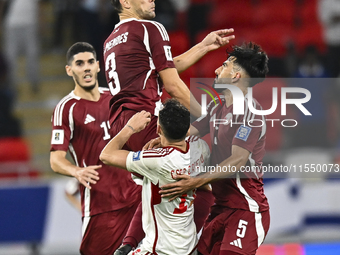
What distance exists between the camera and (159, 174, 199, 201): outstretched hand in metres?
3.87

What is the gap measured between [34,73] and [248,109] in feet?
23.4

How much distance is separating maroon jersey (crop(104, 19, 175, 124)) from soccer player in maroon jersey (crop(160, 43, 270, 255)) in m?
0.52

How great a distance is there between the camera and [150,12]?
4199 mm

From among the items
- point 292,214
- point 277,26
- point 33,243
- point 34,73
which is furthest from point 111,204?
point 277,26

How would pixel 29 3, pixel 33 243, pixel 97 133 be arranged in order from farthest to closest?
pixel 29 3, pixel 33 243, pixel 97 133

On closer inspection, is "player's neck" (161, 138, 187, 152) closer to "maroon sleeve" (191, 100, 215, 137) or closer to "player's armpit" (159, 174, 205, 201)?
"player's armpit" (159, 174, 205, 201)

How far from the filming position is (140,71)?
4.07 m

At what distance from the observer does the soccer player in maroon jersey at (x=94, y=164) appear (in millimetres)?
5391

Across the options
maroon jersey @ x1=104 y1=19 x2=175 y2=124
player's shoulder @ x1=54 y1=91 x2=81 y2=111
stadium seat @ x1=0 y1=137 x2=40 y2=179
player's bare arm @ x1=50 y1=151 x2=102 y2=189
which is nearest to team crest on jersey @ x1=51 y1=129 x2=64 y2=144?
player's bare arm @ x1=50 y1=151 x2=102 y2=189

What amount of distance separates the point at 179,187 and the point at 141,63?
957 mm

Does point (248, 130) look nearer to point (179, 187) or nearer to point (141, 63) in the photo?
point (179, 187)

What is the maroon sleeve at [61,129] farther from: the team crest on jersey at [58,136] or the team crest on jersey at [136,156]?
the team crest on jersey at [136,156]

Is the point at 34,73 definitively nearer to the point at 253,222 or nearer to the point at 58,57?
the point at 58,57

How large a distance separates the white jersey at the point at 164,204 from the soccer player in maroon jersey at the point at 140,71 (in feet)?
0.95
